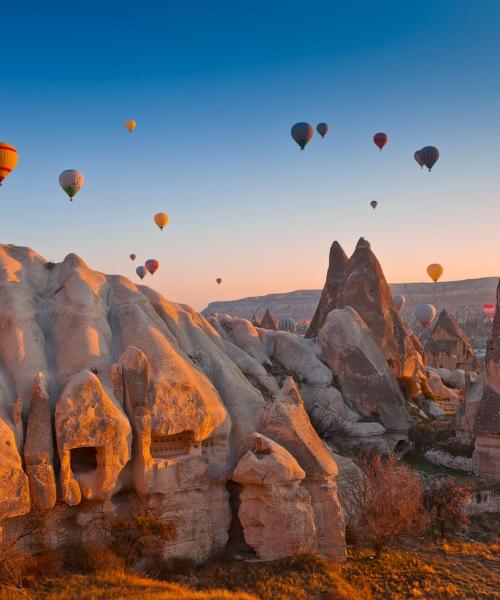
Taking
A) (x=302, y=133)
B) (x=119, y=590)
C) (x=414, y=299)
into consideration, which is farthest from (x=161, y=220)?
(x=414, y=299)

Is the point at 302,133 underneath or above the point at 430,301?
above

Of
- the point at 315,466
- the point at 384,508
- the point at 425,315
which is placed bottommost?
the point at 384,508

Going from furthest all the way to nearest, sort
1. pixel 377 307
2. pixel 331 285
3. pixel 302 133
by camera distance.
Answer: pixel 331 285, pixel 302 133, pixel 377 307

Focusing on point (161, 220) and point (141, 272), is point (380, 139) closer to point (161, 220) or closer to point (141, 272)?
point (161, 220)

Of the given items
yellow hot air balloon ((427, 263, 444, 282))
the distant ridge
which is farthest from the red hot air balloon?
the distant ridge

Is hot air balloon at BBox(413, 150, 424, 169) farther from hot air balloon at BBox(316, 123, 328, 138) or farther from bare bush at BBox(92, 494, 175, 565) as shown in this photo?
bare bush at BBox(92, 494, 175, 565)

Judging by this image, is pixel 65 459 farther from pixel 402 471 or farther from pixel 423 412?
pixel 423 412
